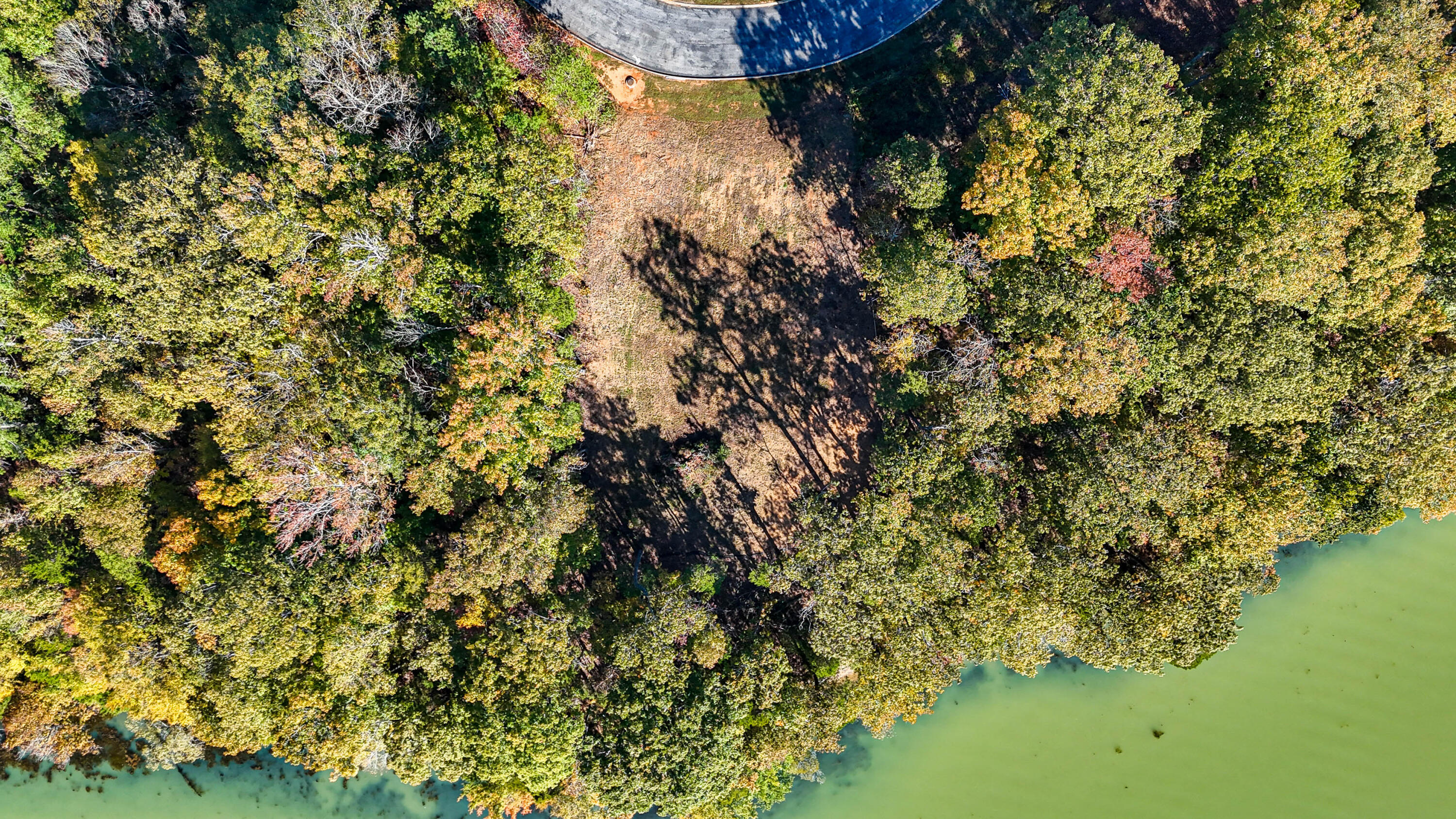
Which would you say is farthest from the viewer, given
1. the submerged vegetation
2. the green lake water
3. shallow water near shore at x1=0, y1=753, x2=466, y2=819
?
shallow water near shore at x1=0, y1=753, x2=466, y2=819

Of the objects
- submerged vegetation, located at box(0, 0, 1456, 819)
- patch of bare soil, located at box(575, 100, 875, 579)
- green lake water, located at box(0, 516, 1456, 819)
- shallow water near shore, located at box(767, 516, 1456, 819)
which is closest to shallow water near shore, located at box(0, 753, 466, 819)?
green lake water, located at box(0, 516, 1456, 819)

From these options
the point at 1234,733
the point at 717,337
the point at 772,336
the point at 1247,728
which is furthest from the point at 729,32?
the point at 1247,728

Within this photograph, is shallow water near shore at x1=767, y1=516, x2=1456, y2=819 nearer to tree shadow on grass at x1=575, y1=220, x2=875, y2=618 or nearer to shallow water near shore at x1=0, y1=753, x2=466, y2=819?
tree shadow on grass at x1=575, y1=220, x2=875, y2=618

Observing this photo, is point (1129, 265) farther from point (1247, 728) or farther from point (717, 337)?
point (1247, 728)

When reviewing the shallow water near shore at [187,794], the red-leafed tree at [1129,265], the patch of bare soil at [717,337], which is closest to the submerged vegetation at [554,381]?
the red-leafed tree at [1129,265]

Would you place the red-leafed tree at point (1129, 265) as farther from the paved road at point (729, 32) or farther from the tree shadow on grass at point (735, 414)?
the paved road at point (729, 32)

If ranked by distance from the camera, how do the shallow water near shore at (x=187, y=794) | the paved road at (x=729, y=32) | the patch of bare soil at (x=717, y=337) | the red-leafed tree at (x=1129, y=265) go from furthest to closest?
the shallow water near shore at (x=187, y=794)
the patch of bare soil at (x=717, y=337)
the paved road at (x=729, y=32)
the red-leafed tree at (x=1129, y=265)

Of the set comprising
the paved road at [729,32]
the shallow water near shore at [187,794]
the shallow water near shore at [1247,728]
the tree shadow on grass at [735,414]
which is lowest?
the shallow water near shore at [1247,728]
